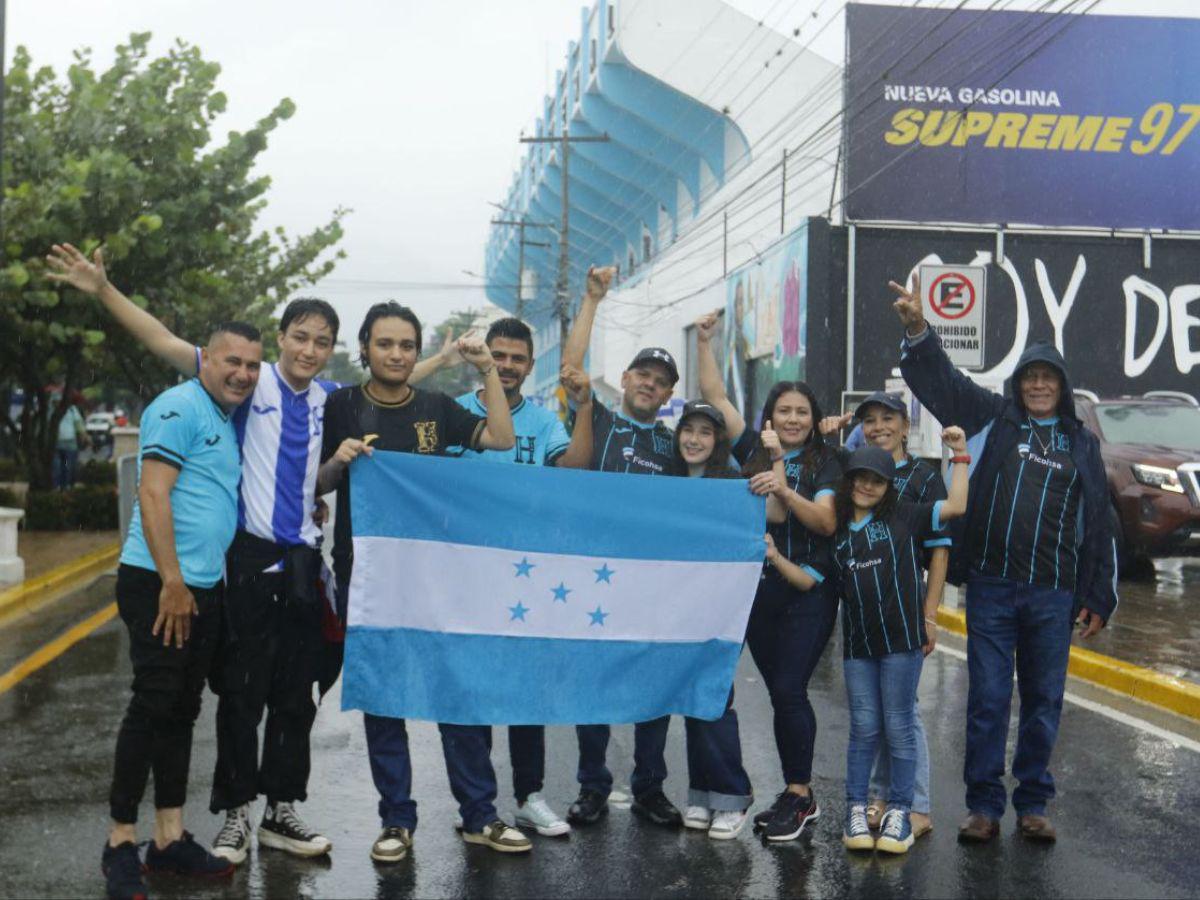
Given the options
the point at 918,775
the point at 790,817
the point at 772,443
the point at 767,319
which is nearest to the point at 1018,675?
the point at 918,775

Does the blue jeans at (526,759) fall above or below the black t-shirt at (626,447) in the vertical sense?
below

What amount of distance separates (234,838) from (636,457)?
210cm

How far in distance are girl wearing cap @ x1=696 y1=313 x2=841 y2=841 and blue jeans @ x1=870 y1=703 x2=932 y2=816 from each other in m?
0.26

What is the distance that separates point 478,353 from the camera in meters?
5.64

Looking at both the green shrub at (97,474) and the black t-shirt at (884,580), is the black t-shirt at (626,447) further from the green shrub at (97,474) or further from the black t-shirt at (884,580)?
the green shrub at (97,474)

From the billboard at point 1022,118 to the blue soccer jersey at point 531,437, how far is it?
1997 cm

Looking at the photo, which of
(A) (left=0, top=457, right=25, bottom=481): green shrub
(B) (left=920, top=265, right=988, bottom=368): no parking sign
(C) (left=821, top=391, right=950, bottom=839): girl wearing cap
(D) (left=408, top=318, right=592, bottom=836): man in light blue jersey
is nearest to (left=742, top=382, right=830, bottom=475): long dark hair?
(C) (left=821, top=391, right=950, bottom=839): girl wearing cap

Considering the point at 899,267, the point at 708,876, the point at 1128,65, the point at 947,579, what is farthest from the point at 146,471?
the point at 1128,65

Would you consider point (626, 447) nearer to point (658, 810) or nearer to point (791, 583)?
point (791, 583)

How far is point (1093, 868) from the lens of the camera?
5.47m

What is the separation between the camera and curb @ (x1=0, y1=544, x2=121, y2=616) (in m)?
12.5

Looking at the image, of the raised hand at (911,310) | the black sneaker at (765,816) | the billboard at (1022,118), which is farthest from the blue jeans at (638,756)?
the billboard at (1022,118)

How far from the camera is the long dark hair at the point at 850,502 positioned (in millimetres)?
5836

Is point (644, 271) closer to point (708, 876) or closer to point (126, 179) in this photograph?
point (126, 179)
